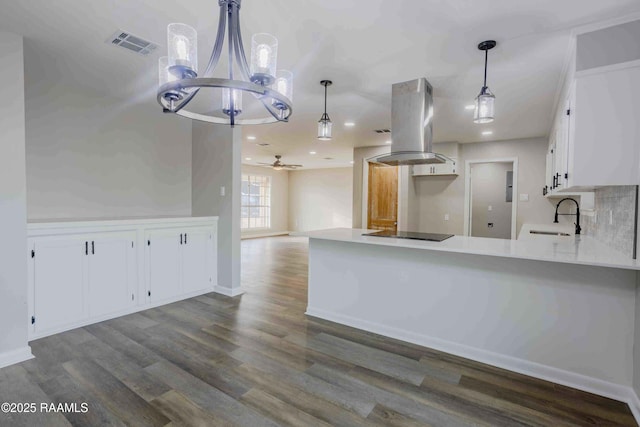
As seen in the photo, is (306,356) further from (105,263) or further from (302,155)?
(302,155)

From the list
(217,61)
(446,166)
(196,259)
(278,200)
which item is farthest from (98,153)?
(278,200)

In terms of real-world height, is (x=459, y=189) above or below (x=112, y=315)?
above

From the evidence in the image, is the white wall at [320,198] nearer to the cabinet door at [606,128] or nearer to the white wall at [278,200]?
the white wall at [278,200]

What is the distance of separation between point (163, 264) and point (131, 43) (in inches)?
93.7

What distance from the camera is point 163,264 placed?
12.5 ft

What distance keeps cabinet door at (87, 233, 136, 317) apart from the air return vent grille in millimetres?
1834

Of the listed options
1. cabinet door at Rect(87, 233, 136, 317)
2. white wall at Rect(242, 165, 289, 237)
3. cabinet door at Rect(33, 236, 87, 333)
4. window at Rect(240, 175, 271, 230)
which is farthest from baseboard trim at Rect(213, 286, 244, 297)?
white wall at Rect(242, 165, 289, 237)

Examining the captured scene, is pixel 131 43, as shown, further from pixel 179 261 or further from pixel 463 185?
pixel 463 185

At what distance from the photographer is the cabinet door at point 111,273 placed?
320cm

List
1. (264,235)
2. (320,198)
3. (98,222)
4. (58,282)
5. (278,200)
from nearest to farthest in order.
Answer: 1. (58,282)
2. (98,222)
3. (264,235)
4. (320,198)
5. (278,200)

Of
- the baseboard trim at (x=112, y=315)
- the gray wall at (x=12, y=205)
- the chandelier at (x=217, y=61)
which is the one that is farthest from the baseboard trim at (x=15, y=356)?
the chandelier at (x=217, y=61)

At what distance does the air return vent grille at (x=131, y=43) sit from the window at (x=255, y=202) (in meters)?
8.05

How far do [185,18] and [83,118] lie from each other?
2.30 meters

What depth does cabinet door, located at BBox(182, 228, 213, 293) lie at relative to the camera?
4.04 metres
